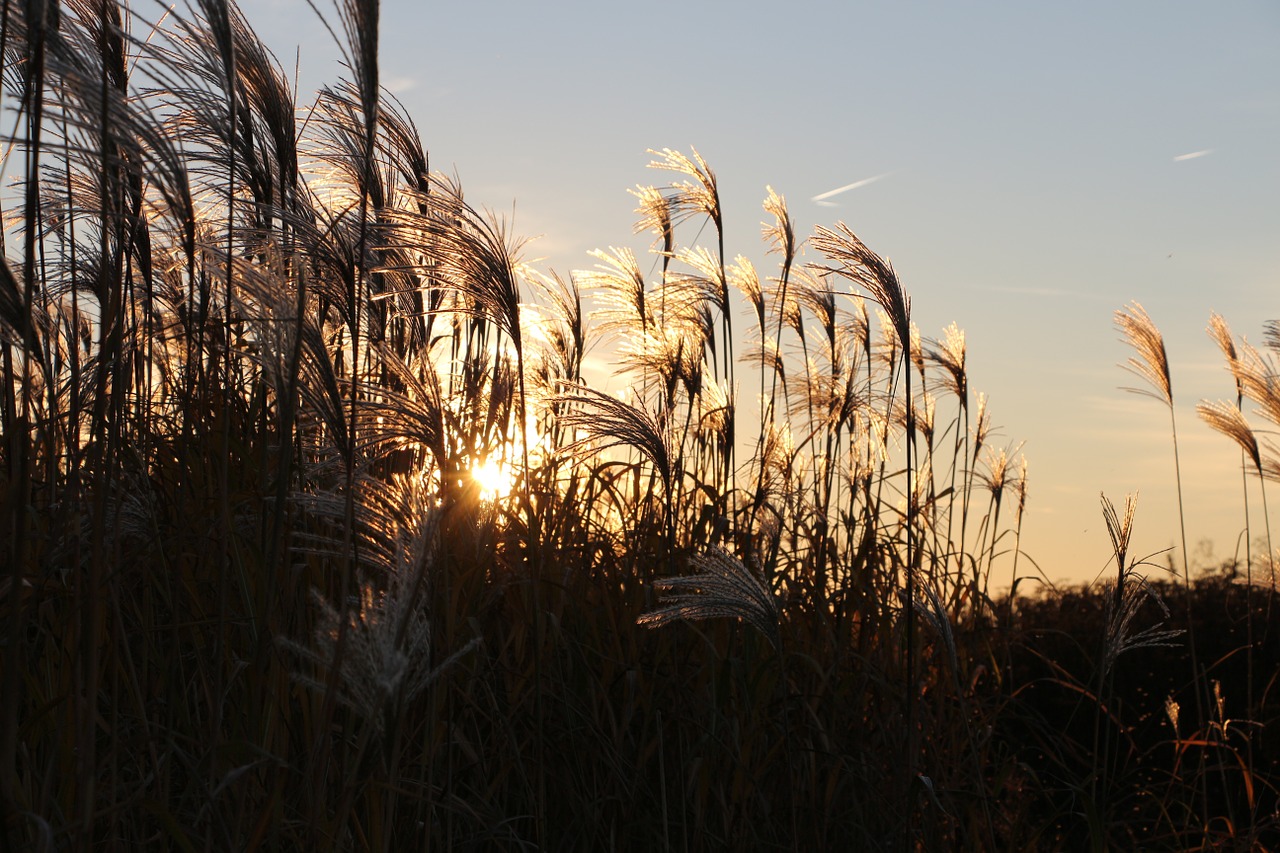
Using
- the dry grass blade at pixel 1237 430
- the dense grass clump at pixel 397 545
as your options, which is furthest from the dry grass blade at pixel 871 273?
the dry grass blade at pixel 1237 430

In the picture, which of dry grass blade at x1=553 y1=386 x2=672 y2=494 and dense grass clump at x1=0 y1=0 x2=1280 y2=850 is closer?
dense grass clump at x1=0 y1=0 x2=1280 y2=850

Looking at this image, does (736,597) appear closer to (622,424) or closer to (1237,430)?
(622,424)

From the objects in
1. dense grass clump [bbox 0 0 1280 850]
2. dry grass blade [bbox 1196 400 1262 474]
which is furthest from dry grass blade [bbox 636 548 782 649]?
dry grass blade [bbox 1196 400 1262 474]

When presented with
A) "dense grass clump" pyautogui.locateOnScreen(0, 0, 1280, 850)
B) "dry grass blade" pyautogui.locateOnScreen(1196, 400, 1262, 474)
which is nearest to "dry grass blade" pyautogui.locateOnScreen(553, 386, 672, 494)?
"dense grass clump" pyautogui.locateOnScreen(0, 0, 1280, 850)

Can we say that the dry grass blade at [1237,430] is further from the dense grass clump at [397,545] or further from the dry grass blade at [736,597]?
the dry grass blade at [736,597]

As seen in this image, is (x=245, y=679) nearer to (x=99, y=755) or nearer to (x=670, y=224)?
(x=99, y=755)

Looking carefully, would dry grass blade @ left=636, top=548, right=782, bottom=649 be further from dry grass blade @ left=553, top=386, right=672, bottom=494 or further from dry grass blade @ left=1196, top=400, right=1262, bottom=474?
dry grass blade @ left=1196, top=400, right=1262, bottom=474

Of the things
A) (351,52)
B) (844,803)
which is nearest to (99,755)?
(351,52)

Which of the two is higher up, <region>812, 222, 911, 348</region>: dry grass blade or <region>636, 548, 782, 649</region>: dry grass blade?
<region>812, 222, 911, 348</region>: dry grass blade

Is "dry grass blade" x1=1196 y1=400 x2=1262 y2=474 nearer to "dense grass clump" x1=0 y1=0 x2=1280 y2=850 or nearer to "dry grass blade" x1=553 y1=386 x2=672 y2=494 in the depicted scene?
"dense grass clump" x1=0 y1=0 x2=1280 y2=850

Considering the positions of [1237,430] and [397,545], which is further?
[1237,430]

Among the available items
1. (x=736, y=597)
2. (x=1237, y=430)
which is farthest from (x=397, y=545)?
(x=1237, y=430)

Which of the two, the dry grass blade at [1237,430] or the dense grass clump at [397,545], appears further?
the dry grass blade at [1237,430]

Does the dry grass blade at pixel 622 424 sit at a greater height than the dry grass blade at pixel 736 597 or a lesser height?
greater
